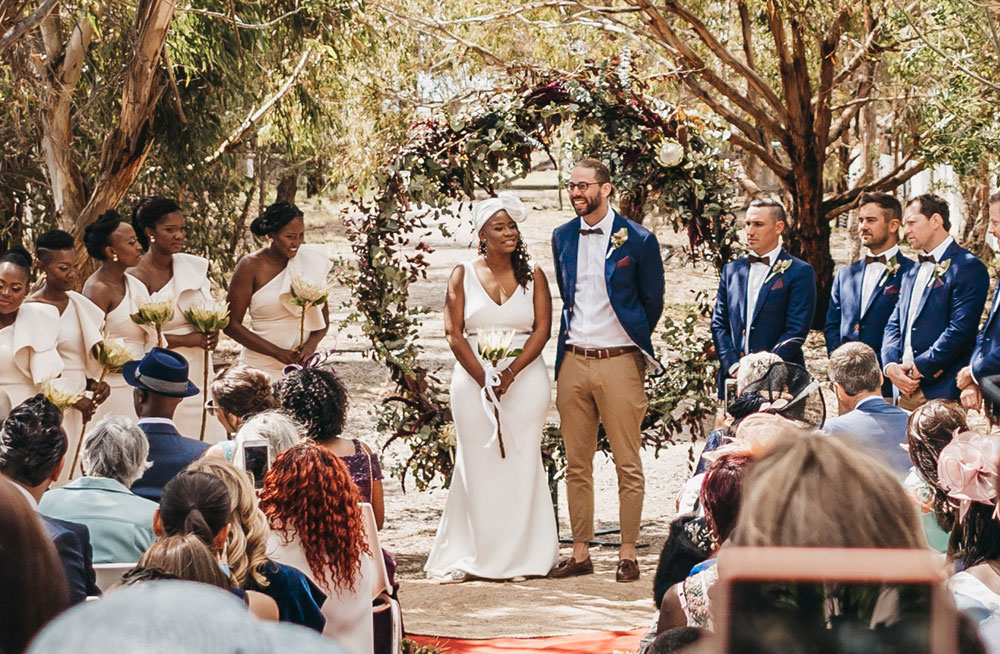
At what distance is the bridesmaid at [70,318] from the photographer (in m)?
6.43

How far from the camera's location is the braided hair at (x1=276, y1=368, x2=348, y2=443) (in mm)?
4715

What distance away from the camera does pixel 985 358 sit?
637 centimetres

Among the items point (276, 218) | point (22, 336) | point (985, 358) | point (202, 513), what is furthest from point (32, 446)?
point (985, 358)

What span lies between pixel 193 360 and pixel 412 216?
158 cm

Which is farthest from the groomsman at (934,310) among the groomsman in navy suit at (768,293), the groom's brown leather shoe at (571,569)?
the groom's brown leather shoe at (571,569)

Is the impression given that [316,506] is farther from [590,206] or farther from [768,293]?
[768,293]

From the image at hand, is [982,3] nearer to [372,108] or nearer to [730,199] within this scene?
[730,199]

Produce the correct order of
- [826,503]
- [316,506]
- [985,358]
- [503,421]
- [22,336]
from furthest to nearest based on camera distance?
[503,421]
[985,358]
[22,336]
[316,506]
[826,503]

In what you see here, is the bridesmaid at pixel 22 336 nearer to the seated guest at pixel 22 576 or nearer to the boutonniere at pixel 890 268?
the boutonniere at pixel 890 268

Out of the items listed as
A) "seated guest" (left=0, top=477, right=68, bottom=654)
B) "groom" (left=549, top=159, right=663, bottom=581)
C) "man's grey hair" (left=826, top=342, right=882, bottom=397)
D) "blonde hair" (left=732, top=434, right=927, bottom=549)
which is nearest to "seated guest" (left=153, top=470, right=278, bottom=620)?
"seated guest" (left=0, top=477, right=68, bottom=654)

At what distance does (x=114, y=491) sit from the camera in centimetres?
412

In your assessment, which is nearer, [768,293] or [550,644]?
[550,644]

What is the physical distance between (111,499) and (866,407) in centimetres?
306

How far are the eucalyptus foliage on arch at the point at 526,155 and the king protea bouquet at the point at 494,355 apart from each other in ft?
2.10
